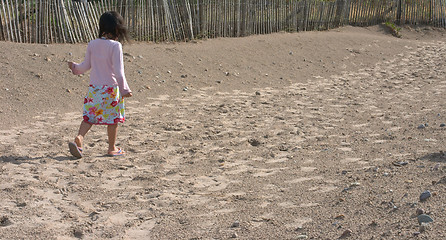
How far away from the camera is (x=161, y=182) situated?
14.3ft

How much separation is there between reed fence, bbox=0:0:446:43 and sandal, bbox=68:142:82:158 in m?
4.31

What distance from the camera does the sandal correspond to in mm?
4766

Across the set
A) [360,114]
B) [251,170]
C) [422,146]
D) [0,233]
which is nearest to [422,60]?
[360,114]

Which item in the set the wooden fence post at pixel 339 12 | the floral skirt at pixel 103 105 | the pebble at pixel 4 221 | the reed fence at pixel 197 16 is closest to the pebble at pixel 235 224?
the pebble at pixel 4 221

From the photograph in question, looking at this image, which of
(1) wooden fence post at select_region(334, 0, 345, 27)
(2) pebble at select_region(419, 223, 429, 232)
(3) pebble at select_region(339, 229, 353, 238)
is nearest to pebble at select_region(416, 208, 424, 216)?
(2) pebble at select_region(419, 223, 429, 232)

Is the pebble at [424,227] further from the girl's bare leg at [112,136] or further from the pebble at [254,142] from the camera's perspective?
the girl's bare leg at [112,136]

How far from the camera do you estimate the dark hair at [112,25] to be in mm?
Result: 4793

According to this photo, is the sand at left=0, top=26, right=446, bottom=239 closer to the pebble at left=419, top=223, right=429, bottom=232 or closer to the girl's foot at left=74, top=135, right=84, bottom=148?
the pebble at left=419, top=223, right=429, bottom=232

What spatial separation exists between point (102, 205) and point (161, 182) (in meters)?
0.64

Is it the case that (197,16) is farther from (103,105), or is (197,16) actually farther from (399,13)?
(399,13)

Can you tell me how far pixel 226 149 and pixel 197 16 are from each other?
226 inches

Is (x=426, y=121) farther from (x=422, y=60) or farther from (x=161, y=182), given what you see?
(x=422, y=60)

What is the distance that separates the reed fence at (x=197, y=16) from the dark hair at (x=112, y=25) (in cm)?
404

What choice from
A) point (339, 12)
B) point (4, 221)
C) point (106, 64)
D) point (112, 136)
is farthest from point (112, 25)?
point (339, 12)
